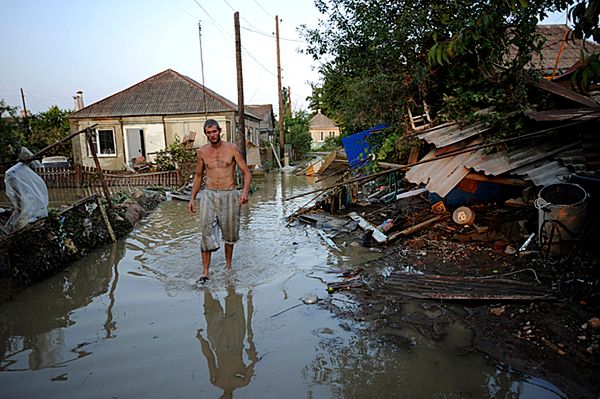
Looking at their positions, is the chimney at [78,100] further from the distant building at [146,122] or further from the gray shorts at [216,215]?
the gray shorts at [216,215]

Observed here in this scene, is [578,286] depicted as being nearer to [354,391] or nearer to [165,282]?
[354,391]

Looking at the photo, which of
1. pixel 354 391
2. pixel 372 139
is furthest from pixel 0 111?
pixel 354 391

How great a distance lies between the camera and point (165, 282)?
5.54m

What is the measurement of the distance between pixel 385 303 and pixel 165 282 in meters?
3.08

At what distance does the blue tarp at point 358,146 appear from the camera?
9805 mm

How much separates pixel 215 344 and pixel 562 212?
433 centimetres

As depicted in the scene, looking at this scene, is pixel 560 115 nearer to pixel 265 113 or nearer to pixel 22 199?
pixel 22 199

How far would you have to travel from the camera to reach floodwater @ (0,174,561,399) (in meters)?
3.06

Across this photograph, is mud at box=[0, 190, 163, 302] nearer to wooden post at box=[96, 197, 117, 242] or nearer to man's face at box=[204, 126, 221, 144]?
wooden post at box=[96, 197, 117, 242]

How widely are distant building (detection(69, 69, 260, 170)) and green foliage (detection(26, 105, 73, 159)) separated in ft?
6.87

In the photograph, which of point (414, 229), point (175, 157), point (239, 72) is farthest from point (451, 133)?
point (175, 157)

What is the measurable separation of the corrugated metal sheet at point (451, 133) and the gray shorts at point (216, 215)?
11.3ft

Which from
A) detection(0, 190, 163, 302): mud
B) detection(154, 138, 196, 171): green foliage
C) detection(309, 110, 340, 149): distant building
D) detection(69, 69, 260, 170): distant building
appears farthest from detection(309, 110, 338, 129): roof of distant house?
detection(0, 190, 163, 302): mud

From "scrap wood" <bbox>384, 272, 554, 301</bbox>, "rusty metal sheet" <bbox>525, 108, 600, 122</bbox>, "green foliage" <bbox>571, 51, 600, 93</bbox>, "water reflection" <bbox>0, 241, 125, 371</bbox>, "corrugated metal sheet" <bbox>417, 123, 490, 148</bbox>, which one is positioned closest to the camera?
"green foliage" <bbox>571, 51, 600, 93</bbox>
